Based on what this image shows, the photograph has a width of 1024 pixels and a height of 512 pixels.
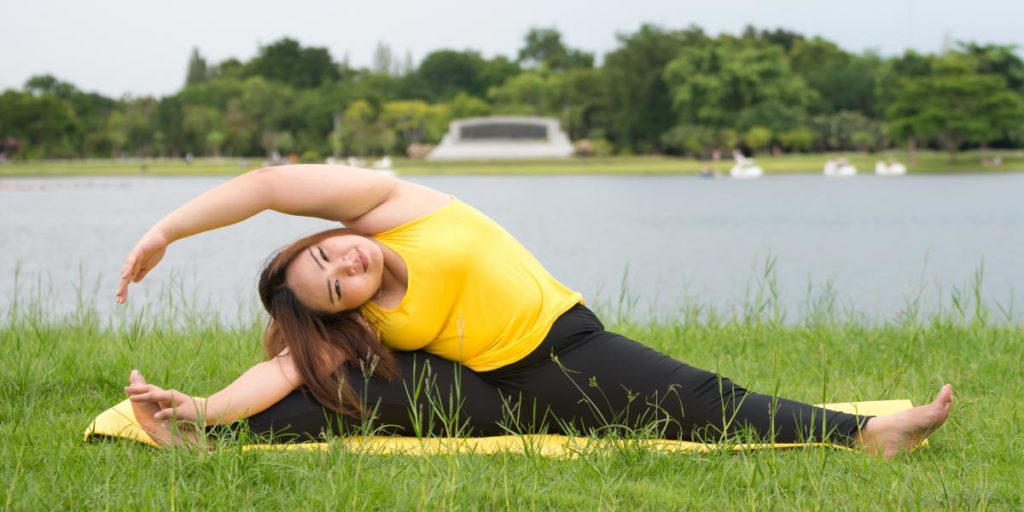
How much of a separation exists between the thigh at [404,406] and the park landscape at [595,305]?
25 centimetres

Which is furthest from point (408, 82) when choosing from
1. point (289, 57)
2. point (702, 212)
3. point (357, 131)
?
point (702, 212)

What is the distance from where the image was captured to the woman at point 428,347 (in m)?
2.58

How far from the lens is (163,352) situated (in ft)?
11.8

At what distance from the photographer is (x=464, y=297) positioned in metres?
2.68

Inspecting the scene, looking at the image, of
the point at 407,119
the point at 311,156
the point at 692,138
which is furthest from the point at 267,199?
the point at 407,119

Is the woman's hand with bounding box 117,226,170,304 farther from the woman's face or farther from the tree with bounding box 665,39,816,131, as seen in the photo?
the tree with bounding box 665,39,816,131

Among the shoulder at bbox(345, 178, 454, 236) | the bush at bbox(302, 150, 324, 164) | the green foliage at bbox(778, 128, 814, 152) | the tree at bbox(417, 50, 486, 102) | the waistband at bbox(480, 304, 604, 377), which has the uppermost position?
the tree at bbox(417, 50, 486, 102)

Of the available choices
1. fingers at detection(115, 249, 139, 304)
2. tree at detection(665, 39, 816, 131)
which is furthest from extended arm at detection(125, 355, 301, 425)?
tree at detection(665, 39, 816, 131)

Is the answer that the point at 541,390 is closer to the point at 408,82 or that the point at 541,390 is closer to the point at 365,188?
the point at 365,188

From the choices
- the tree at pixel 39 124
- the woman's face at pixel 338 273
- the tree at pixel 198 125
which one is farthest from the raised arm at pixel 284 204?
the tree at pixel 198 125

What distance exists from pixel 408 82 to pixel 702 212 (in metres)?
51.9

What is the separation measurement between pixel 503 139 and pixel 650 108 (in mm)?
9073

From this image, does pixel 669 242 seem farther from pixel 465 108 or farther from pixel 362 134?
pixel 465 108

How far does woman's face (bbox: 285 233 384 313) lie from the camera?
101 inches
